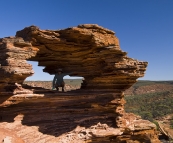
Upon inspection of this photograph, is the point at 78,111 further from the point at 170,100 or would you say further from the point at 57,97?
the point at 170,100

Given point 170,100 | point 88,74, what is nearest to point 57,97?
point 88,74

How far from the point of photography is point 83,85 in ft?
54.7

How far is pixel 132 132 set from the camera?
1625cm

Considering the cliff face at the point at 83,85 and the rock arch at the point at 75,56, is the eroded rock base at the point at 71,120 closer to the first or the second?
the cliff face at the point at 83,85

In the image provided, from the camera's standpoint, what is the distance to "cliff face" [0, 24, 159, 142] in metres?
12.7

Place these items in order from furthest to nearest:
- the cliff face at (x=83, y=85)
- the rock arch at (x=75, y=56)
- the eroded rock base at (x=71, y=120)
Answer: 1. the eroded rock base at (x=71, y=120)
2. the cliff face at (x=83, y=85)
3. the rock arch at (x=75, y=56)

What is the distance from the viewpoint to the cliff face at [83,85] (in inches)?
501

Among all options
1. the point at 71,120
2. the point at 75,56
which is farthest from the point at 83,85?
the point at 71,120

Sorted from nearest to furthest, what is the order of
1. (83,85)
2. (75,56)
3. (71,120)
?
(71,120)
(75,56)
(83,85)

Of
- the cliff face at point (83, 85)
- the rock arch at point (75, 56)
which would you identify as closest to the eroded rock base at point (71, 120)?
the cliff face at point (83, 85)

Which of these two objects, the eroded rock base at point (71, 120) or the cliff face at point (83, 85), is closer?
the cliff face at point (83, 85)

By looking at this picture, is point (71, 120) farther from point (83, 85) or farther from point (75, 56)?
point (75, 56)

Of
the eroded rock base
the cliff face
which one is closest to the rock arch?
the cliff face

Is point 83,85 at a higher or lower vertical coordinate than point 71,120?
higher
